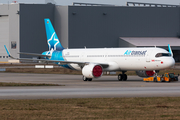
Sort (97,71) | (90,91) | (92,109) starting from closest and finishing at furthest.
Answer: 1. (92,109)
2. (90,91)
3. (97,71)

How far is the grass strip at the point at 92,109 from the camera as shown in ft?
47.6

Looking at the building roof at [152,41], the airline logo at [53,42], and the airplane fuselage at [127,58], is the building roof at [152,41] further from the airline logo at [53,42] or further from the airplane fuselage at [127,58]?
the airplane fuselage at [127,58]

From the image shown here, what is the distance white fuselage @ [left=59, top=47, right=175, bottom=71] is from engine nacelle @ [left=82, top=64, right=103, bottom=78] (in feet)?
7.53

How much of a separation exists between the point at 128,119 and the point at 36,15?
92.8 m

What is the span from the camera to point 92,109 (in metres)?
16.8

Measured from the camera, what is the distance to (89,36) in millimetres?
103250

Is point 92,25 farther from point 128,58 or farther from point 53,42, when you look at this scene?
point 128,58

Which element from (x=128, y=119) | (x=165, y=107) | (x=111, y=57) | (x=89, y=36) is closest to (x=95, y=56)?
(x=111, y=57)

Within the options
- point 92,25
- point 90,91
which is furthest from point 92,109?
point 92,25

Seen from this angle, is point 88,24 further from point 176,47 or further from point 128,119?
point 128,119

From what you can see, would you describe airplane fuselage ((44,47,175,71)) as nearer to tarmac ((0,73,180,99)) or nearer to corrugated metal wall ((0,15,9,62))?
tarmac ((0,73,180,99))

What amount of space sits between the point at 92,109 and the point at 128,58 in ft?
78.1

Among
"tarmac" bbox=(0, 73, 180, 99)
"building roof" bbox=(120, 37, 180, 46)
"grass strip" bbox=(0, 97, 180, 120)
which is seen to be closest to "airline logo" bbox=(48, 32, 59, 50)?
"tarmac" bbox=(0, 73, 180, 99)

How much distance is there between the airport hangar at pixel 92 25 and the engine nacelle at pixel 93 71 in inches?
2417
